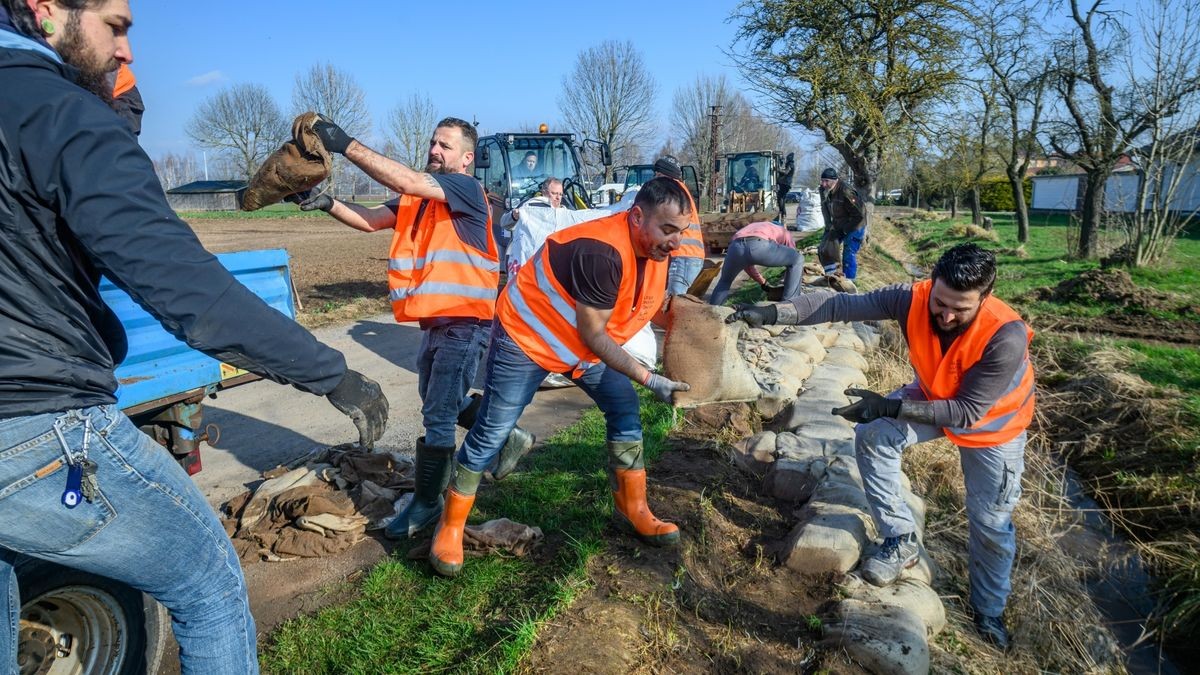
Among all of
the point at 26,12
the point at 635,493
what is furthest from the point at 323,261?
the point at 26,12

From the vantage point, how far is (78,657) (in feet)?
6.68

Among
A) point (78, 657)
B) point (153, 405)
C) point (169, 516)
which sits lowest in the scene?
point (78, 657)

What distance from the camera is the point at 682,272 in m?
5.41

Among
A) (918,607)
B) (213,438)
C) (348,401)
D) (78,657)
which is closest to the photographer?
(348,401)

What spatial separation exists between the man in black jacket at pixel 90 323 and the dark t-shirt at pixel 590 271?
1211mm

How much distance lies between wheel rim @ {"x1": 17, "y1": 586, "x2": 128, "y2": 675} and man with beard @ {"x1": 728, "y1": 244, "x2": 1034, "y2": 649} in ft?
8.39

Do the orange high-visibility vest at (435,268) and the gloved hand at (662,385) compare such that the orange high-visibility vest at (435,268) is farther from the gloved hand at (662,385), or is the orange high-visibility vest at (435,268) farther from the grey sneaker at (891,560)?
the grey sneaker at (891,560)

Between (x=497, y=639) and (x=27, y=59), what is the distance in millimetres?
2075

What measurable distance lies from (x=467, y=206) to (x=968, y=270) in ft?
6.58

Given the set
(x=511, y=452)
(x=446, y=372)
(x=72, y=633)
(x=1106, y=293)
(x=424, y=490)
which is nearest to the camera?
(x=72, y=633)

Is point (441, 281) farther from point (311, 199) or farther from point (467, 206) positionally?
point (311, 199)

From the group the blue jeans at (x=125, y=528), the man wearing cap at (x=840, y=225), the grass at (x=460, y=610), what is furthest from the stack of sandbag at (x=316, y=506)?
the man wearing cap at (x=840, y=225)

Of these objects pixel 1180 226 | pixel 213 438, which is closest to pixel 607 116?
pixel 1180 226

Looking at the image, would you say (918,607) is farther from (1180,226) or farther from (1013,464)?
(1180,226)
